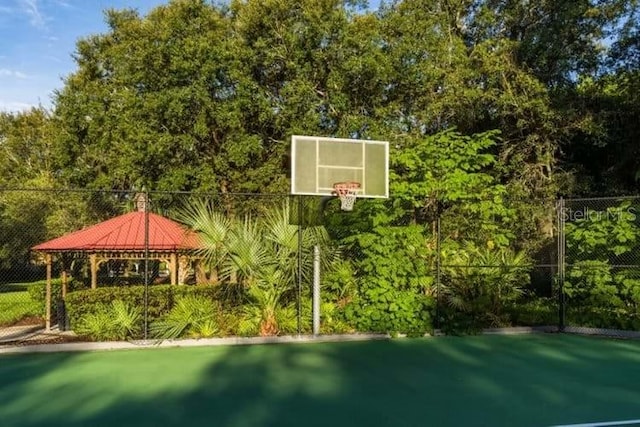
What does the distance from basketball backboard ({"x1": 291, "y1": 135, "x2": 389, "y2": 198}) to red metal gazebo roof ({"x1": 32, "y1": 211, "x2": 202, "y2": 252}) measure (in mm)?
3527

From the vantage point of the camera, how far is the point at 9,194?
33.4 m

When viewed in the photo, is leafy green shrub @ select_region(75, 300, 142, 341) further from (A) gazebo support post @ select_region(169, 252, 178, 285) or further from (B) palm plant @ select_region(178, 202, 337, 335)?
(A) gazebo support post @ select_region(169, 252, 178, 285)

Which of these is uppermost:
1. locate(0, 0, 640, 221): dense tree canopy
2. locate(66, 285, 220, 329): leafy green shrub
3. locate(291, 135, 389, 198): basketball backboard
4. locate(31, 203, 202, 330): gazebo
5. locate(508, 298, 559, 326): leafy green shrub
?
locate(0, 0, 640, 221): dense tree canopy

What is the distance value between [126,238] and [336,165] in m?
6.12

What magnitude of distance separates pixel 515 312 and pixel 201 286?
7.29 meters

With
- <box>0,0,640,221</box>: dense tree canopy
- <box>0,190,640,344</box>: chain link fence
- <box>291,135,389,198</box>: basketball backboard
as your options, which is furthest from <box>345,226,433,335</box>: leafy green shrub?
<box>0,0,640,221</box>: dense tree canopy

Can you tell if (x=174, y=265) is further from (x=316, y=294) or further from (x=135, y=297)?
(x=316, y=294)

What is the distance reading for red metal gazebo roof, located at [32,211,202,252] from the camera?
14484 millimetres

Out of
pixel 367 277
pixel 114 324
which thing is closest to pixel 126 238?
pixel 114 324

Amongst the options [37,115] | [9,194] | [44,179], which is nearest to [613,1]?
[9,194]

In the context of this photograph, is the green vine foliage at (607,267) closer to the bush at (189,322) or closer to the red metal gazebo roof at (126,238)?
the bush at (189,322)

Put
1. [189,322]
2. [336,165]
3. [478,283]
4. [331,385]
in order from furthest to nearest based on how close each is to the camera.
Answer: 1. [478,283]
2. [336,165]
3. [189,322]
4. [331,385]

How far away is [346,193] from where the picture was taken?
1177 cm

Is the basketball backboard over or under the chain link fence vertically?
over
